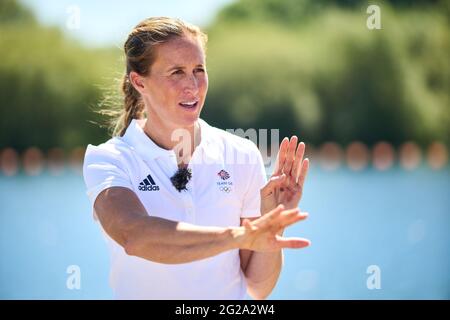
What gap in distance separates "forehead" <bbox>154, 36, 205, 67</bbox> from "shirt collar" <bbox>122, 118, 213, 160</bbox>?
0.22 metres

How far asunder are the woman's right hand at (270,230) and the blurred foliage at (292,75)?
27.6ft

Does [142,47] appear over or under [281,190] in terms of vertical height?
over

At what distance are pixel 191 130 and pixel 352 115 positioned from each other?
935cm

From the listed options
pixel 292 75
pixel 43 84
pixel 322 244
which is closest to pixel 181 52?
pixel 322 244

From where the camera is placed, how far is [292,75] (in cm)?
1245

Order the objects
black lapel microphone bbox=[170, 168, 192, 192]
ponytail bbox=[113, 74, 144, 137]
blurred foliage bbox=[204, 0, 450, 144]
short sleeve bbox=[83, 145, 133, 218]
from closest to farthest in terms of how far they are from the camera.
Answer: short sleeve bbox=[83, 145, 133, 218], black lapel microphone bbox=[170, 168, 192, 192], ponytail bbox=[113, 74, 144, 137], blurred foliage bbox=[204, 0, 450, 144]

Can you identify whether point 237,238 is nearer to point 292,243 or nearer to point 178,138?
point 292,243

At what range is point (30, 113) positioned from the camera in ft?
34.8

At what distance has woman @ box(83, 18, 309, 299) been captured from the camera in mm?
2365

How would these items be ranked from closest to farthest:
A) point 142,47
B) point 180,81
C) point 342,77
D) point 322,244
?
1. point 180,81
2. point 142,47
3. point 322,244
4. point 342,77

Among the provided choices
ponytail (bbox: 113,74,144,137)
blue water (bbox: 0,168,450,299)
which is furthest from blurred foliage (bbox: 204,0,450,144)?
ponytail (bbox: 113,74,144,137)

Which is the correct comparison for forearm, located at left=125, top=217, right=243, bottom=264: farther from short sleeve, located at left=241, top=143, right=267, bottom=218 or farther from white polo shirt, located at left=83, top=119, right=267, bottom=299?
short sleeve, located at left=241, top=143, right=267, bottom=218

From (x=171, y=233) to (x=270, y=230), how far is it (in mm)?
268

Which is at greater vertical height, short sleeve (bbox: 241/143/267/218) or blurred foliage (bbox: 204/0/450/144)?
blurred foliage (bbox: 204/0/450/144)
